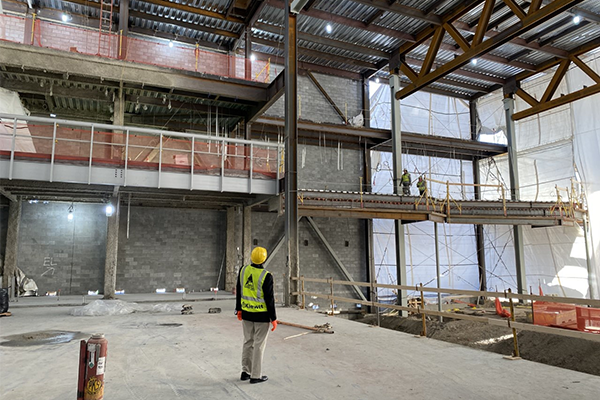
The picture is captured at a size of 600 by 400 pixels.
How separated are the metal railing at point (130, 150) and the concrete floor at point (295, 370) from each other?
6118 millimetres

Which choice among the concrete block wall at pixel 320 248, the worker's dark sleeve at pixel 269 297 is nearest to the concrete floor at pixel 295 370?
the worker's dark sleeve at pixel 269 297

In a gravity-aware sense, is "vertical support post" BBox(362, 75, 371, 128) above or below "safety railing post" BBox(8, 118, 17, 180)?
above

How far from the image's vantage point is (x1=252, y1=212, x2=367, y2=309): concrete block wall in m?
21.0

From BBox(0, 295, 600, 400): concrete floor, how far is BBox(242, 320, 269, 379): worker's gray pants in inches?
8.0

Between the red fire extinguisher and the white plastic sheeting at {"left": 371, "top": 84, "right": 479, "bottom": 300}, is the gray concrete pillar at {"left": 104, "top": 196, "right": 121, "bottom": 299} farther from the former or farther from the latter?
the white plastic sheeting at {"left": 371, "top": 84, "right": 479, "bottom": 300}

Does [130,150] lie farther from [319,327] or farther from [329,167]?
[329,167]

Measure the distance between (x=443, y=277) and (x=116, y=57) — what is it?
851 inches

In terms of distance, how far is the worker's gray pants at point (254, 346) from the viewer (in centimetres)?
507

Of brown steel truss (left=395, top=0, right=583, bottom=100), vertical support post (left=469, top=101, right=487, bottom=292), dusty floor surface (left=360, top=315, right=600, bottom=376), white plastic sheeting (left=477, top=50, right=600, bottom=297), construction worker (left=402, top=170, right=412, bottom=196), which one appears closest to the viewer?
dusty floor surface (left=360, top=315, right=600, bottom=376)

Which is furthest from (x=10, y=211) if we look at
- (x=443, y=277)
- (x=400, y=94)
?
(x=443, y=277)

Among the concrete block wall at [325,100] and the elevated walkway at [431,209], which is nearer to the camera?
the elevated walkway at [431,209]

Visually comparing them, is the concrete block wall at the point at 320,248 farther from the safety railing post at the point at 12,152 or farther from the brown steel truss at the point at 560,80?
the brown steel truss at the point at 560,80

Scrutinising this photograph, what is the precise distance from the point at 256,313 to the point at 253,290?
0.95ft

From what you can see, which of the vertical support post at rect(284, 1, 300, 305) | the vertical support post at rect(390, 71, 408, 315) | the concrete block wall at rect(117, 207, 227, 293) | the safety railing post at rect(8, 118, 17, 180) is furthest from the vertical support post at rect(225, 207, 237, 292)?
the safety railing post at rect(8, 118, 17, 180)
